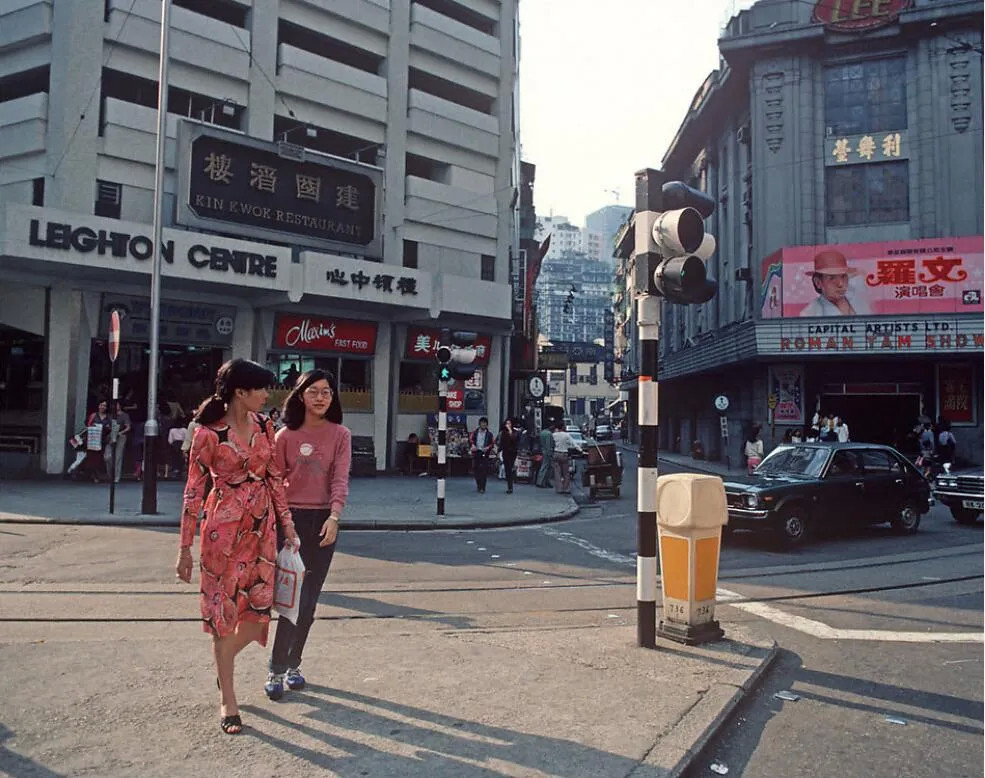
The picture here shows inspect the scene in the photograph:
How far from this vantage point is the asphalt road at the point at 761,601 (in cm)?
430

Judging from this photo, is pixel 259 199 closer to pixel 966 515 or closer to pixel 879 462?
pixel 879 462

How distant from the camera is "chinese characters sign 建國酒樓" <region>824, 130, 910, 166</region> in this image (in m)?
28.9

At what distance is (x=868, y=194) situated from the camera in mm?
29547

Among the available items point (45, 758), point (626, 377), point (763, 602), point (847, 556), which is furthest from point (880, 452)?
point (626, 377)

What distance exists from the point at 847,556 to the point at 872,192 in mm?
22850

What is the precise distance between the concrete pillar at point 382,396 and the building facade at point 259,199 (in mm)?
66

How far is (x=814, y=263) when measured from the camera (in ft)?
94.4

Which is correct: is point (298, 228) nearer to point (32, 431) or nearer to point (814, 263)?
point (32, 431)

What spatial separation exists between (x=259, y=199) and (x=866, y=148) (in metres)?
21.6

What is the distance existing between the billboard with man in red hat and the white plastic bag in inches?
1074

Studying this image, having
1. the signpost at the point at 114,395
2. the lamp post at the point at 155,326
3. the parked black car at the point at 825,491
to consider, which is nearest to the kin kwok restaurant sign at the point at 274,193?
the signpost at the point at 114,395

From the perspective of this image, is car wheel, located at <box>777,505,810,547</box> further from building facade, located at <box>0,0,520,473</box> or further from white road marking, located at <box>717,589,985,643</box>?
building facade, located at <box>0,0,520,473</box>

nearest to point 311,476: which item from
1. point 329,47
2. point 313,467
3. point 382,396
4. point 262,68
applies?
point 313,467

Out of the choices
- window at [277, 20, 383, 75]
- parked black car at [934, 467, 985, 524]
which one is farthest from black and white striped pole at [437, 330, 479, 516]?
window at [277, 20, 383, 75]
